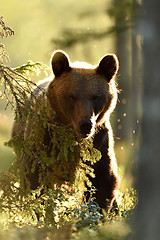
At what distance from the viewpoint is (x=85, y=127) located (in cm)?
448

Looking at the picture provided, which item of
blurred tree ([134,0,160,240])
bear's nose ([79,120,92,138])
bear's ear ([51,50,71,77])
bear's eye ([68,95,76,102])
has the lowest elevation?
blurred tree ([134,0,160,240])

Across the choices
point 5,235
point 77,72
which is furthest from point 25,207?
point 77,72

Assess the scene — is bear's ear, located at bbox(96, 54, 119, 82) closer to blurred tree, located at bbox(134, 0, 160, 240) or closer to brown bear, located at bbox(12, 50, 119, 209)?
brown bear, located at bbox(12, 50, 119, 209)

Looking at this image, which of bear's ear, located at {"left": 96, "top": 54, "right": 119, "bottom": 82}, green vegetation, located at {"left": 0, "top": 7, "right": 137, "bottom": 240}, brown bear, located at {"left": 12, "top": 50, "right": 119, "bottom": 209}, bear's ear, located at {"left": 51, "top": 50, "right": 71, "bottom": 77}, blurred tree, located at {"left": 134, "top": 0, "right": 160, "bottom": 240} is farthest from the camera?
bear's ear, located at {"left": 96, "top": 54, "right": 119, "bottom": 82}

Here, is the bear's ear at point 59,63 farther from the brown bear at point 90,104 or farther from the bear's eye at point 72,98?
the bear's eye at point 72,98

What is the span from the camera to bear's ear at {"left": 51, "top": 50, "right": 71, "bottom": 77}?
5.06 meters

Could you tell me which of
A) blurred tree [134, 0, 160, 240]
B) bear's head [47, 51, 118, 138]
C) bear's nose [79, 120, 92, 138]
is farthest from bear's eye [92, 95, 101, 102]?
blurred tree [134, 0, 160, 240]

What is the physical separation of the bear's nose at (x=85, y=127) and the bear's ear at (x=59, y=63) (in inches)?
35.8

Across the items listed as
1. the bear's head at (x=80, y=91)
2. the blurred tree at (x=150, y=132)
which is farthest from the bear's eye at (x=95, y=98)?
the blurred tree at (x=150, y=132)

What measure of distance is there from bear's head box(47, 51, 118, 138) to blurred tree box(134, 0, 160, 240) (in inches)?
70.5

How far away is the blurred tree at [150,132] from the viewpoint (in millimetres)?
2732

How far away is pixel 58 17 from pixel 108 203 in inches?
442

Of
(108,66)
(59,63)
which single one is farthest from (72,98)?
(108,66)

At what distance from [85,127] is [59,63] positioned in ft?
3.32
